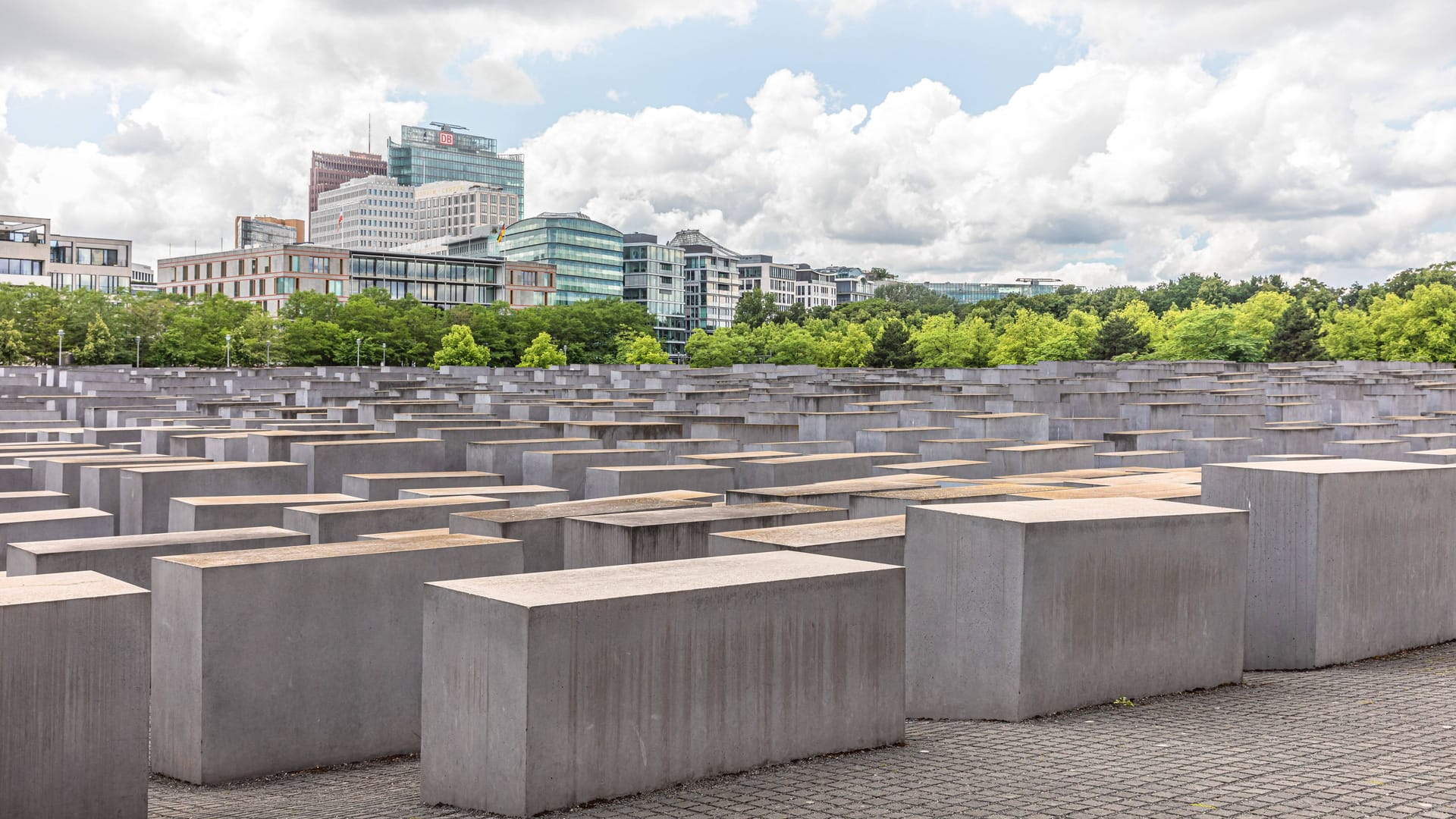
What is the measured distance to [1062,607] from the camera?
8.19 metres

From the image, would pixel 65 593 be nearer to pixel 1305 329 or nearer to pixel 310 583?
pixel 310 583

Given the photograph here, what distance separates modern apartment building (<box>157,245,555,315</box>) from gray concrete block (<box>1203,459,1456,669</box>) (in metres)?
130

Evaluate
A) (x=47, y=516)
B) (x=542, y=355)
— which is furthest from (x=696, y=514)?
(x=542, y=355)

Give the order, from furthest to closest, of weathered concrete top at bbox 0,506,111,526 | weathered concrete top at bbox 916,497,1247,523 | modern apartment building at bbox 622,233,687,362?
modern apartment building at bbox 622,233,687,362 < weathered concrete top at bbox 0,506,111,526 < weathered concrete top at bbox 916,497,1247,523

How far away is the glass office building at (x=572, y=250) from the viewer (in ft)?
520

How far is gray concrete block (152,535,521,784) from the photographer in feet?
27.2

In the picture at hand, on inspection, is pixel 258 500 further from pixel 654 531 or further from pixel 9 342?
pixel 9 342

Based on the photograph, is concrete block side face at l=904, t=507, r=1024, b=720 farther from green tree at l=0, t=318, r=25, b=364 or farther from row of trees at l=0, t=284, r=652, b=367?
green tree at l=0, t=318, r=25, b=364

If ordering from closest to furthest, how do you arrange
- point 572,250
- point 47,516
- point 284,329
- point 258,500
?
point 47,516 → point 258,500 → point 284,329 → point 572,250

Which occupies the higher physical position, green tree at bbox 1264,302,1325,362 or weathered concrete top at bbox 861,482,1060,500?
green tree at bbox 1264,302,1325,362

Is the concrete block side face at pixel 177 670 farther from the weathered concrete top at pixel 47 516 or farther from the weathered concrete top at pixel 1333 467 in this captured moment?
the weathered concrete top at pixel 1333 467

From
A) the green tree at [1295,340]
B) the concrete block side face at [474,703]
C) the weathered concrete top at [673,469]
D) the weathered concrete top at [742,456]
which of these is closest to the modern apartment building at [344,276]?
the green tree at [1295,340]

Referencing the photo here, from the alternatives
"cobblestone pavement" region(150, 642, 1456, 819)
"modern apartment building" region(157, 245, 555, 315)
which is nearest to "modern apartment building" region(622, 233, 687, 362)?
"modern apartment building" region(157, 245, 555, 315)

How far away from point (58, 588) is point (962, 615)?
214 inches
